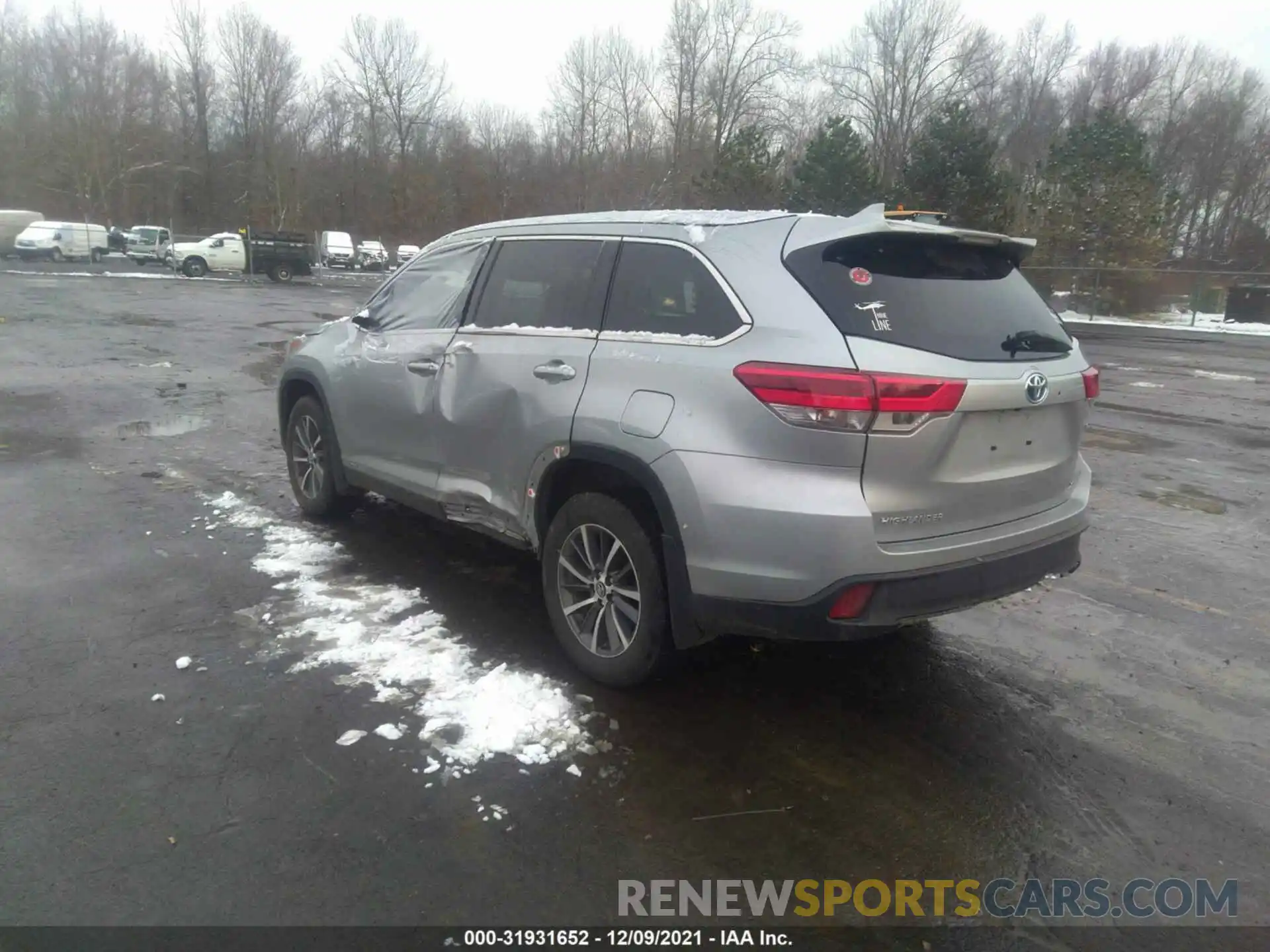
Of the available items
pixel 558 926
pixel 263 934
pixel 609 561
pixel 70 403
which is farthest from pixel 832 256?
pixel 70 403

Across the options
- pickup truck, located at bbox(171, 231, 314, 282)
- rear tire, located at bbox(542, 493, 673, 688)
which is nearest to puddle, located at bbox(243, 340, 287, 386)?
rear tire, located at bbox(542, 493, 673, 688)

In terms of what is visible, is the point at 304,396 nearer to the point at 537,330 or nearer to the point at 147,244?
the point at 537,330

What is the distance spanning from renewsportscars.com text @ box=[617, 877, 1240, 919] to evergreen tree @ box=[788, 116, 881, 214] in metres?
36.0

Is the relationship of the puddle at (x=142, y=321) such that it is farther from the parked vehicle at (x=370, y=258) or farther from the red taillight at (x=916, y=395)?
the parked vehicle at (x=370, y=258)

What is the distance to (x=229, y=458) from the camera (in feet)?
25.4

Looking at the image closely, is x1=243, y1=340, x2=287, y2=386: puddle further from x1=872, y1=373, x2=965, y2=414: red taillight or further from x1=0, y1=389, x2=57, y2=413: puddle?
x1=872, y1=373, x2=965, y2=414: red taillight

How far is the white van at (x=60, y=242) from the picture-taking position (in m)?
38.8

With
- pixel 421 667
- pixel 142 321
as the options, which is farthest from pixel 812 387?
pixel 142 321

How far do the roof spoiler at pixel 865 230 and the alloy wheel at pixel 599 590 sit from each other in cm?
141

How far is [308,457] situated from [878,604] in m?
4.29

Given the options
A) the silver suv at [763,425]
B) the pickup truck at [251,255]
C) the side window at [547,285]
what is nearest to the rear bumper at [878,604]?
the silver suv at [763,425]

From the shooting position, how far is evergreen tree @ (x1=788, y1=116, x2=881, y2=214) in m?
36.7

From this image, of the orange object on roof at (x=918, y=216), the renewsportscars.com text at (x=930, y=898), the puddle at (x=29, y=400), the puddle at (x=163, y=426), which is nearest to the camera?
the renewsportscars.com text at (x=930, y=898)

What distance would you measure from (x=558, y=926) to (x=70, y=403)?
975cm
